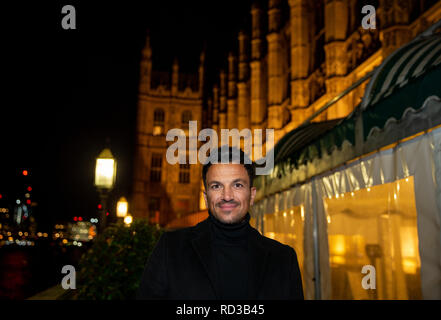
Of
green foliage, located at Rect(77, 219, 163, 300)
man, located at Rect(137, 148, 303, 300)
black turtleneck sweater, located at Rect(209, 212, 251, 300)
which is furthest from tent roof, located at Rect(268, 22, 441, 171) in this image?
green foliage, located at Rect(77, 219, 163, 300)

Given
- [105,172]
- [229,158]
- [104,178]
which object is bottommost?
[229,158]

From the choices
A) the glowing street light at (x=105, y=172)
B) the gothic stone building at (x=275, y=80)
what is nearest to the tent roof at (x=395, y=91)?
the glowing street light at (x=105, y=172)

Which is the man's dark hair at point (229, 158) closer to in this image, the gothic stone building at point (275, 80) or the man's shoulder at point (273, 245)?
the man's shoulder at point (273, 245)

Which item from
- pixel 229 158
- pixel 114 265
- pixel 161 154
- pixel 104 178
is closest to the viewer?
pixel 229 158

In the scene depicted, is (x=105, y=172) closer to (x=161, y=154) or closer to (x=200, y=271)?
(x=200, y=271)

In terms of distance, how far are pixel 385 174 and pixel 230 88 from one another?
3196 cm

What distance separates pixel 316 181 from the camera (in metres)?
6.34

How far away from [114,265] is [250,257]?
4675 mm

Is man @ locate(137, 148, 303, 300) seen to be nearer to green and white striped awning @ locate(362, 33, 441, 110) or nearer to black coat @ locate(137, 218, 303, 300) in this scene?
black coat @ locate(137, 218, 303, 300)

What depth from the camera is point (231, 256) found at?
77.9 inches

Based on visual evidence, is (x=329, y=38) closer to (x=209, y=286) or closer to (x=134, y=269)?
(x=134, y=269)

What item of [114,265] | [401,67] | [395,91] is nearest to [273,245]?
[395,91]

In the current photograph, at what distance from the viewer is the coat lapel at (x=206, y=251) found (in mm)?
1853
